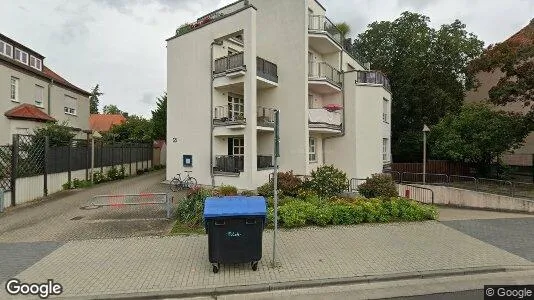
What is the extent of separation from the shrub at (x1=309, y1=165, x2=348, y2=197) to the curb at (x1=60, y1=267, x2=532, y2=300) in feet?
21.4

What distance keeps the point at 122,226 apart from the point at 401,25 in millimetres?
28487

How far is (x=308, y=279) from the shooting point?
5426 mm

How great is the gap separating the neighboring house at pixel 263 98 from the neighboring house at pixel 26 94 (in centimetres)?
856

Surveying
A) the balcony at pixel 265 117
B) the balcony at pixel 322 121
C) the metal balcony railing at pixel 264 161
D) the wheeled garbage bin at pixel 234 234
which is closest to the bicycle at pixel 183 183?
the metal balcony railing at pixel 264 161

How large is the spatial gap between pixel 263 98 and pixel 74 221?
422 inches

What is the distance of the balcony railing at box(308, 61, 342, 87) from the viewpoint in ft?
55.9

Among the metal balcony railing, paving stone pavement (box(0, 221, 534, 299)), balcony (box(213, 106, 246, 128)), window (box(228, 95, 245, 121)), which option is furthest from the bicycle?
paving stone pavement (box(0, 221, 534, 299))

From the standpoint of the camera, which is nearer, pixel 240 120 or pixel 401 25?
pixel 240 120

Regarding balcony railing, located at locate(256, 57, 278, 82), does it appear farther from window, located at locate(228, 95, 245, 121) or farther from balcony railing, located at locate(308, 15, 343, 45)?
balcony railing, located at locate(308, 15, 343, 45)

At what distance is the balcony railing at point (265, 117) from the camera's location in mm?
15586

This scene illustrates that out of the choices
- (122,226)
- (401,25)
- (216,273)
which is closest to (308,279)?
(216,273)

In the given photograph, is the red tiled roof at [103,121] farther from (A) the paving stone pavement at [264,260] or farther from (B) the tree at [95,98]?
(A) the paving stone pavement at [264,260]

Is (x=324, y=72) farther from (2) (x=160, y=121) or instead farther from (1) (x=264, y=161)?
(2) (x=160, y=121)

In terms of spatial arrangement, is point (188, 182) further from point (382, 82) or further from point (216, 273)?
point (382, 82)
